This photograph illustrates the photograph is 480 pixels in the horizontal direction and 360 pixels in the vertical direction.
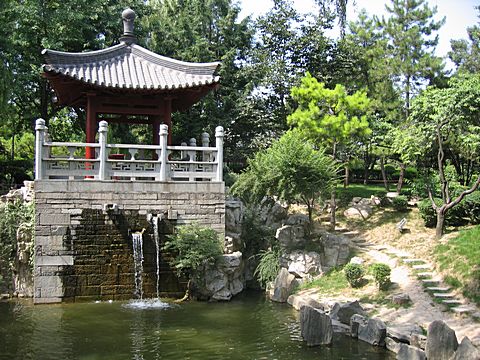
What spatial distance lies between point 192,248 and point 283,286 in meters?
2.60

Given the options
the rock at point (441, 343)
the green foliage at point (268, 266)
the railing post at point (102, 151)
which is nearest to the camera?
the rock at point (441, 343)

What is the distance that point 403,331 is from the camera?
9508 mm

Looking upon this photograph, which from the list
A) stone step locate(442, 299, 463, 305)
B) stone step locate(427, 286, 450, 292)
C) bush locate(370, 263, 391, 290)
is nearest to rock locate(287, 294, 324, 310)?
bush locate(370, 263, 391, 290)

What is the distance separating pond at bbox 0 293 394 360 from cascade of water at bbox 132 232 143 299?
0.52m

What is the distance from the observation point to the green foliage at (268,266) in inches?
549

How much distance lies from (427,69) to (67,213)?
17.1 metres

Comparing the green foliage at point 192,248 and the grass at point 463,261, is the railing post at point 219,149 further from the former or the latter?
the grass at point 463,261

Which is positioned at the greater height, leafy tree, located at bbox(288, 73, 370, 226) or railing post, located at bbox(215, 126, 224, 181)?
leafy tree, located at bbox(288, 73, 370, 226)

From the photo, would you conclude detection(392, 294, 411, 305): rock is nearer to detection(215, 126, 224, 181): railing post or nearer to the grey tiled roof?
detection(215, 126, 224, 181): railing post

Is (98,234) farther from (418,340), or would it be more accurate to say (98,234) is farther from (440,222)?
(440,222)

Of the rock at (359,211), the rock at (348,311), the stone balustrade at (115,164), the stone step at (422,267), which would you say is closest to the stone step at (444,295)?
the stone step at (422,267)

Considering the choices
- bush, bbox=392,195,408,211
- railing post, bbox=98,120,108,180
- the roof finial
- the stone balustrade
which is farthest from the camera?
bush, bbox=392,195,408,211

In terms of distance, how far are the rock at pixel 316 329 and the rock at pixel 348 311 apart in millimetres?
1158

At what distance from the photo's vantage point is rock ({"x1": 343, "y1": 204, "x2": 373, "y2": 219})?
58.6ft
